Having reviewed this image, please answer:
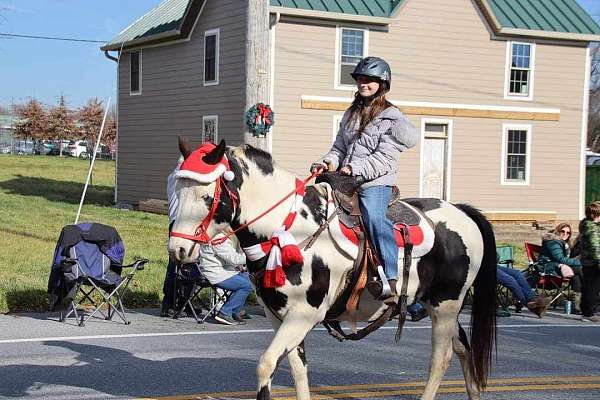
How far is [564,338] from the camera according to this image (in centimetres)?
1102

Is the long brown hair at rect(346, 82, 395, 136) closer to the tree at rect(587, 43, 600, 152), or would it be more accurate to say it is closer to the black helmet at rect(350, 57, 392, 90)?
the black helmet at rect(350, 57, 392, 90)

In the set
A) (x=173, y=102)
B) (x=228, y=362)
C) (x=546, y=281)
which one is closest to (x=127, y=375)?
(x=228, y=362)

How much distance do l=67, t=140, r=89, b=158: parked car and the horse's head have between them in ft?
243

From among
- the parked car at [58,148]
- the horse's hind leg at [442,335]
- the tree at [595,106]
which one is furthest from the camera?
the parked car at [58,148]

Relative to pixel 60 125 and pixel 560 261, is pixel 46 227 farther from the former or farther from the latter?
pixel 60 125

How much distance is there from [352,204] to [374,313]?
88 centimetres

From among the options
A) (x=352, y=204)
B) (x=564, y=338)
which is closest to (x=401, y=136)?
(x=352, y=204)

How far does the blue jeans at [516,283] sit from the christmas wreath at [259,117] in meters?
4.17

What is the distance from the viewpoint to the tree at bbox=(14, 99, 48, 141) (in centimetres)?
7588

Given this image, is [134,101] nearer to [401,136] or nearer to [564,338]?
[564,338]

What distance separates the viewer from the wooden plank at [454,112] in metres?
24.8

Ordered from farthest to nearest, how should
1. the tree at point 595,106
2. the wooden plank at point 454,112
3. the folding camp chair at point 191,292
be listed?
the tree at point 595,106
the wooden plank at point 454,112
the folding camp chair at point 191,292

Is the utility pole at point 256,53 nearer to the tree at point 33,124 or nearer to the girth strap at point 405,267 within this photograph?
the girth strap at point 405,267

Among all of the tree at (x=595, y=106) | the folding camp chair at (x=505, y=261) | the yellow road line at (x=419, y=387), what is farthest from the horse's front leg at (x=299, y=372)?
the tree at (x=595, y=106)
